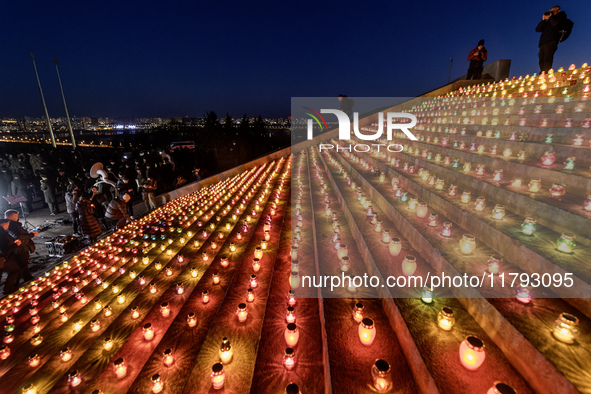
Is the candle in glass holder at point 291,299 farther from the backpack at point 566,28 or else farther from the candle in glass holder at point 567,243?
the backpack at point 566,28

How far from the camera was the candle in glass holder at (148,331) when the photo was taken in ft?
8.73

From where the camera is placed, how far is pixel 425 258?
2.73 m

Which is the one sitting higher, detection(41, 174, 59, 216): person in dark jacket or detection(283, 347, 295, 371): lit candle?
detection(283, 347, 295, 371): lit candle

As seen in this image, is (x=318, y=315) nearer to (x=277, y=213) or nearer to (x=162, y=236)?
(x=277, y=213)

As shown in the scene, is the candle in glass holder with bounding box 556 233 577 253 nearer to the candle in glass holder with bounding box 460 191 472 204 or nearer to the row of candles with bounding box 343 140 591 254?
the row of candles with bounding box 343 140 591 254

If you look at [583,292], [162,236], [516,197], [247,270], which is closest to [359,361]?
[583,292]

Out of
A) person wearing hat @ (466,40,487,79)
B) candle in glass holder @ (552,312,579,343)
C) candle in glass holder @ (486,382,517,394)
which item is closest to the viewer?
candle in glass holder @ (486,382,517,394)

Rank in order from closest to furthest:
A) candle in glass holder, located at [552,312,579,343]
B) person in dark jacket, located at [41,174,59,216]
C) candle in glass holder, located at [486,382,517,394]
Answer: candle in glass holder, located at [486,382,517,394] < candle in glass holder, located at [552,312,579,343] < person in dark jacket, located at [41,174,59,216]

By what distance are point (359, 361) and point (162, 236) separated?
4.94m

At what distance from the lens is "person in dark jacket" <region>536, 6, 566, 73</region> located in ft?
21.2

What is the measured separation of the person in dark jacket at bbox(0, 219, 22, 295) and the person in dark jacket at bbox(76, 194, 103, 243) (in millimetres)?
1829

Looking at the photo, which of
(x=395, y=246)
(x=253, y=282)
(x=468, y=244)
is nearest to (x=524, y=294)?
(x=468, y=244)

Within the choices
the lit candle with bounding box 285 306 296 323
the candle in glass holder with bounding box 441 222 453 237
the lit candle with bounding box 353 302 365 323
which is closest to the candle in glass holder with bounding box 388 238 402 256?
the candle in glass holder with bounding box 441 222 453 237

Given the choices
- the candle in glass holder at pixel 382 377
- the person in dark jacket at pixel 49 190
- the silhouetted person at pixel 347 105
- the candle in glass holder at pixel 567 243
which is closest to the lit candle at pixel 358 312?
the candle in glass holder at pixel 382 377
